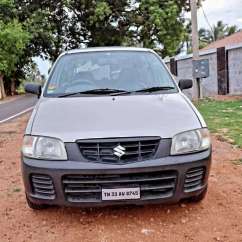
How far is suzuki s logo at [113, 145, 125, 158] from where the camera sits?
3688 mm

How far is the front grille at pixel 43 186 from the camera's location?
12.5 feet

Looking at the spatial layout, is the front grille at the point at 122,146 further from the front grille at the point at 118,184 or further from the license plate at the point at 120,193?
the license plate at the point at 120,193

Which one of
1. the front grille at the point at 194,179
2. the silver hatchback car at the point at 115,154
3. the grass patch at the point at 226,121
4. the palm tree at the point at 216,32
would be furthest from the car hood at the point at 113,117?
the palm tree at the point at 216,32

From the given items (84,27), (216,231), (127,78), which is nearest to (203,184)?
(216,231)

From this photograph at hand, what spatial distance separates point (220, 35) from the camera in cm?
5525

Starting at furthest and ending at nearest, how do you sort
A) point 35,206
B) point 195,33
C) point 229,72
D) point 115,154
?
point 229,72 < point 195,33 < point 35,206 < point 115,154

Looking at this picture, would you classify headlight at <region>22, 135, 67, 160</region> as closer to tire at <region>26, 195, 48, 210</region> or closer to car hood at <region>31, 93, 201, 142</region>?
car hood at <region>31, 93, 201, 142</region>

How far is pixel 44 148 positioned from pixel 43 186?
34 cm

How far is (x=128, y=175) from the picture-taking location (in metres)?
3.71

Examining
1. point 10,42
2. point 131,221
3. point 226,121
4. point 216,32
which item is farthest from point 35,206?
point 216,32

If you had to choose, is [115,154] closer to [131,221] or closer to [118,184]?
[118,184]

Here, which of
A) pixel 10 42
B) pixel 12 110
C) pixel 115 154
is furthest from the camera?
pixel 10 42

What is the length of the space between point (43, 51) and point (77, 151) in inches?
→ 1236

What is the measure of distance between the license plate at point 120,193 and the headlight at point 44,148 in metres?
0.47
